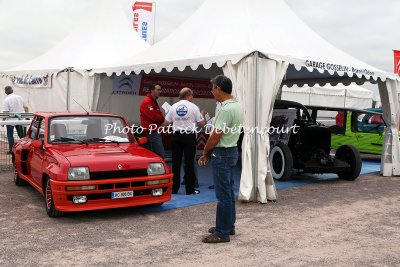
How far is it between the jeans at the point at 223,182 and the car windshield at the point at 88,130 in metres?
2.46

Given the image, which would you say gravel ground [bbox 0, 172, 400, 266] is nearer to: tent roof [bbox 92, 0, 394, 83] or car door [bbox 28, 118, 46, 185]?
car door [bbox 28, 118, 46, 185]

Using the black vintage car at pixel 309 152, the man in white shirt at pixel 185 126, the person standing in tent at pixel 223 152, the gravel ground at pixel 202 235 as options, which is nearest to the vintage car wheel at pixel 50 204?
the gravel ground at pixel 202 235

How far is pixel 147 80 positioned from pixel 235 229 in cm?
856

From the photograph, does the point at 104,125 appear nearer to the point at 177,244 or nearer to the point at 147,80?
the point at 177,244

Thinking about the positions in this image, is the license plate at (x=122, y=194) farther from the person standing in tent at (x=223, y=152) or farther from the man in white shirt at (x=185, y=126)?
the man in white shirt at (x=185, y=126)

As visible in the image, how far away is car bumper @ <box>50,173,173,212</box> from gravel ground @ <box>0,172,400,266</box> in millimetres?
225

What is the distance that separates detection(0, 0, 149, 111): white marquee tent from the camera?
468 inches

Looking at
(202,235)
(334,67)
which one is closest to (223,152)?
(202,235)

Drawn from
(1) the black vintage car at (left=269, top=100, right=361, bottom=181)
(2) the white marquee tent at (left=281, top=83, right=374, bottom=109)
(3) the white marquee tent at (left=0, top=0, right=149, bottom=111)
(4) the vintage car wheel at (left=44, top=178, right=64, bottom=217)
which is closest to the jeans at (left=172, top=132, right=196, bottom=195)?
(4) the vintage car wheel at (left=44, top=178, right=64, bottom=217)

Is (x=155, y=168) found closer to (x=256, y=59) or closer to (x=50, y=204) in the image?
(x=50, y=204)

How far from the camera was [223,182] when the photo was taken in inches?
194

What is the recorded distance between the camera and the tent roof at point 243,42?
772 centimetres

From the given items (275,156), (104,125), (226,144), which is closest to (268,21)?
(275,156)

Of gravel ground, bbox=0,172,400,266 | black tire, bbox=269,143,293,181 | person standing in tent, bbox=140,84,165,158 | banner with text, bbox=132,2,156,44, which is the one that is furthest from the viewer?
banner with text, bbox=132,2,156,44
